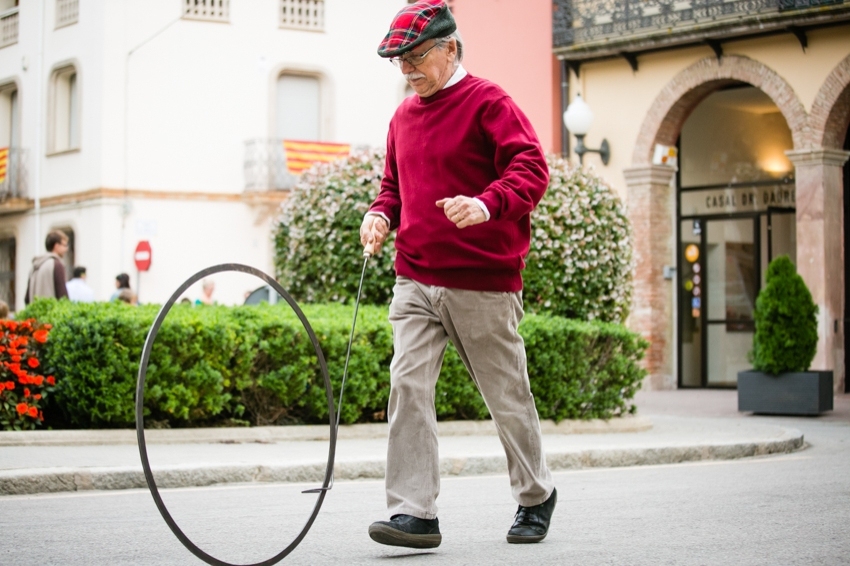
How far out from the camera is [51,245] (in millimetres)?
13922

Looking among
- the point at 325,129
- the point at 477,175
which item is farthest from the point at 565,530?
the point at 325,129

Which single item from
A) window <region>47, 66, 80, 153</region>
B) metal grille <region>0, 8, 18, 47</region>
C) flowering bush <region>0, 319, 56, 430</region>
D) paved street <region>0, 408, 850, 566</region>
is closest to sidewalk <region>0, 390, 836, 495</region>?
paved street <region>0, 408, 850, 566</region>

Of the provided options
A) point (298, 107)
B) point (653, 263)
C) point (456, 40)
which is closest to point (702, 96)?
point (653, 263)

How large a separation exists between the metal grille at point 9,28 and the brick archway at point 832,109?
18.6 metres

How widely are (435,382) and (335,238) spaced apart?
23.7ft

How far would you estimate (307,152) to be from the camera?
33.2 metres

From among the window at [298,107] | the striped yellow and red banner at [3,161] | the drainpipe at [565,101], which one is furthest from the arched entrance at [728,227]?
the striped yellow and red banner at [3,161]

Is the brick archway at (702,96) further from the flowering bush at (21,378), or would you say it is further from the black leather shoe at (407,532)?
the black leather shoe at (407,532)

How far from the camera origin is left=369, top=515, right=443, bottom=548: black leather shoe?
16.1ft

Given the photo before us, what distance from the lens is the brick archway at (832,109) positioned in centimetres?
1756

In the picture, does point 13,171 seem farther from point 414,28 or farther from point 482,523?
point 414,28

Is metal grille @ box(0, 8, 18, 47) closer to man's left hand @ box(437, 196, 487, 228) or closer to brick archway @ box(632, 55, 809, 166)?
brick archway @ box(632, 55, 809, 166)

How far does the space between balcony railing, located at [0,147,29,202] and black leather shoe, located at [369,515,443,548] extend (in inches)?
1126

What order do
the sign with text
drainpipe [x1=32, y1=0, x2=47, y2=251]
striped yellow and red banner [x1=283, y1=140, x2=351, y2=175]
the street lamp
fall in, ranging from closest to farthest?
the street lamp < the sign with text < drainpipe [x1=32, y1=0, x2=47, y2=251] < striped yellow and red banner [x1=283, y1=140, x2=351, y2=175]
